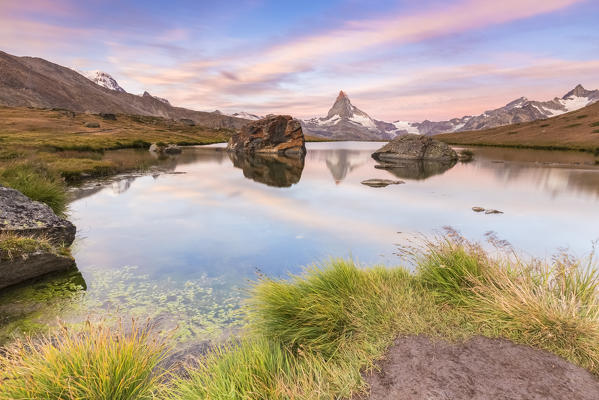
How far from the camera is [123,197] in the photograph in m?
21.6

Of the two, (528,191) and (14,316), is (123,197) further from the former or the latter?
(528,191)

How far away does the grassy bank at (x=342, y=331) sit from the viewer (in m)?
3.92

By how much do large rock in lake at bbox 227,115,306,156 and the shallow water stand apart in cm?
4072

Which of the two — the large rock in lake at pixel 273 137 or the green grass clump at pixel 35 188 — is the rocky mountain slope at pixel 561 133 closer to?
the large rock in lake at pixel 273 137

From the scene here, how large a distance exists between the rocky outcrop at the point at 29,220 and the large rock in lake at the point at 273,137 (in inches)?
2317

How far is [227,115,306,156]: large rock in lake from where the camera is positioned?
69938 mm

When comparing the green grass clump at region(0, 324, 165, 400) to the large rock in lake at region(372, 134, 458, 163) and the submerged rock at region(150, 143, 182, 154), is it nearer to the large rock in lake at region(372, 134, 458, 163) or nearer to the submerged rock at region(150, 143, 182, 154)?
the large rock in lake at region(372, 134, 458, 163)

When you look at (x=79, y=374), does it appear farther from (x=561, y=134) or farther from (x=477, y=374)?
(x=561, y=134)

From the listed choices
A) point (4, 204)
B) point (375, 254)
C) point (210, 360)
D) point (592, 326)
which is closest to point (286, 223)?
point (375, 254)

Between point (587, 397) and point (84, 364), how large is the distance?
19.5 feet

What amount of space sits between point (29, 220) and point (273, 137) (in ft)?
204

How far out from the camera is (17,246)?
854 cm

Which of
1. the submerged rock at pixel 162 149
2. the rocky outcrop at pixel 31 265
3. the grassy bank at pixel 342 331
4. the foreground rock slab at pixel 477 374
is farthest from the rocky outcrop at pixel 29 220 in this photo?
the submerged rock at pixel 162 149

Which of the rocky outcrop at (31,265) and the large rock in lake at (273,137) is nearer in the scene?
the rocky outcrop at (31,265)
